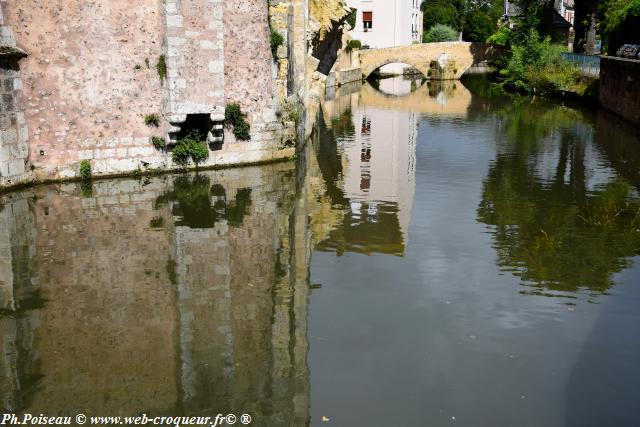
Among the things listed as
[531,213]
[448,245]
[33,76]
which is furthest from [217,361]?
[33,76]

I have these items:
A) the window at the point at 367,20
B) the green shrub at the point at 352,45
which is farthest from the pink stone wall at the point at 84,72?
the window at the point at 367,20

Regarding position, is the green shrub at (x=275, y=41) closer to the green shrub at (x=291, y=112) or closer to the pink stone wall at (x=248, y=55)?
the pink stone wall at (x=248, y=55)

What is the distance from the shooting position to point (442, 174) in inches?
710

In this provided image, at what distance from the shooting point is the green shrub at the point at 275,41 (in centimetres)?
1742

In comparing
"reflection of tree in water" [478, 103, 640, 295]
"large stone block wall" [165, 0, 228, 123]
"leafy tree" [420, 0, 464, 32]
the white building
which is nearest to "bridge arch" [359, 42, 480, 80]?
the white building

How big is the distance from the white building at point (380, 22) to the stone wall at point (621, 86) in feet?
94.0

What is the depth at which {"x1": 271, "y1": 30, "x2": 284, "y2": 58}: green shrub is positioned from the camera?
17422mm

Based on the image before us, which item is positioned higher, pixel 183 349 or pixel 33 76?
pixel 33 76

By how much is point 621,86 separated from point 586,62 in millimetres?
7892

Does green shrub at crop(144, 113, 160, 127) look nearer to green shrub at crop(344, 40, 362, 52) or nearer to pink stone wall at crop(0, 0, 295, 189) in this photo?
pink stone wall at crop(0, 0, 295, 189)

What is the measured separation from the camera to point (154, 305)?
30.2ft

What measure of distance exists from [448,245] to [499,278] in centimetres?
166

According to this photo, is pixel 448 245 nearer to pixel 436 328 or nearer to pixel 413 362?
pixel 436 328

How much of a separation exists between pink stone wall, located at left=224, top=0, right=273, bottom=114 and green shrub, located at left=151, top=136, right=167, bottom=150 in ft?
5.95
